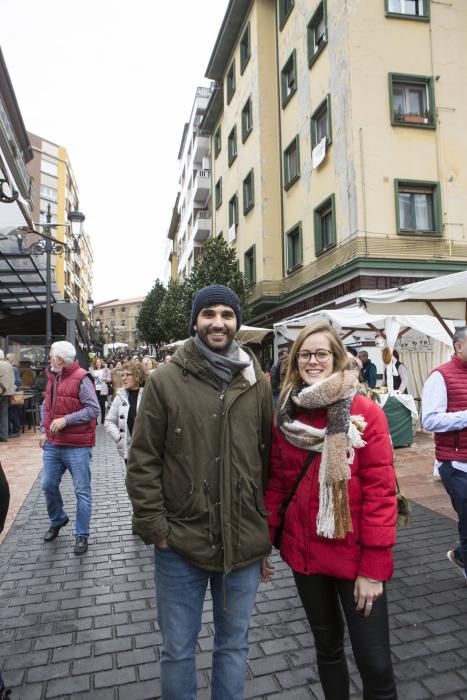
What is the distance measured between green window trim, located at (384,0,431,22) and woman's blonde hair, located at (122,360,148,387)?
1600 centimetres

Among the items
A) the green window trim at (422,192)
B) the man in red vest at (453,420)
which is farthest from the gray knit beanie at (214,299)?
the green window trim at (422,192)

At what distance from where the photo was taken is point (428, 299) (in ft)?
19.5

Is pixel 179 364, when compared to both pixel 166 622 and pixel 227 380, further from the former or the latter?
pixel 166 622

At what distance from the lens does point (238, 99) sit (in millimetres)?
25500

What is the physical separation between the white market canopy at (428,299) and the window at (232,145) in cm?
2211

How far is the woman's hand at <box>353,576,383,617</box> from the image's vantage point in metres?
2.03

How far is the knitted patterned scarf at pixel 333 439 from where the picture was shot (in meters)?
2.09

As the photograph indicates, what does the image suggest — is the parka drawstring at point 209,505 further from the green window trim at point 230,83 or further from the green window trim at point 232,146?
the green window trim at point 230,83

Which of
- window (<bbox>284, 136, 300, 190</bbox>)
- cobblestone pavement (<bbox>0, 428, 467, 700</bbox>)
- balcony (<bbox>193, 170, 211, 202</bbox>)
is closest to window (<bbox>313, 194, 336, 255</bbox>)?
window (<bbox>284, 136, 300, 190</bbox>)

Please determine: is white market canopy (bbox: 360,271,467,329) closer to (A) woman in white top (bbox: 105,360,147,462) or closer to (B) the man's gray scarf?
(A) woman in white top (bbox: 105,360,147,462)

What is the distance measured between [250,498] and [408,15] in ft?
60.7

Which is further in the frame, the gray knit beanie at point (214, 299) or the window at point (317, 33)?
the window at point (317, 33)

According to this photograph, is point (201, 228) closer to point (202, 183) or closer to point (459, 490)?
point (202, 183)

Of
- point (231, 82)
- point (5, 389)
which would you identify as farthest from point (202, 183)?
point (5, 389)
